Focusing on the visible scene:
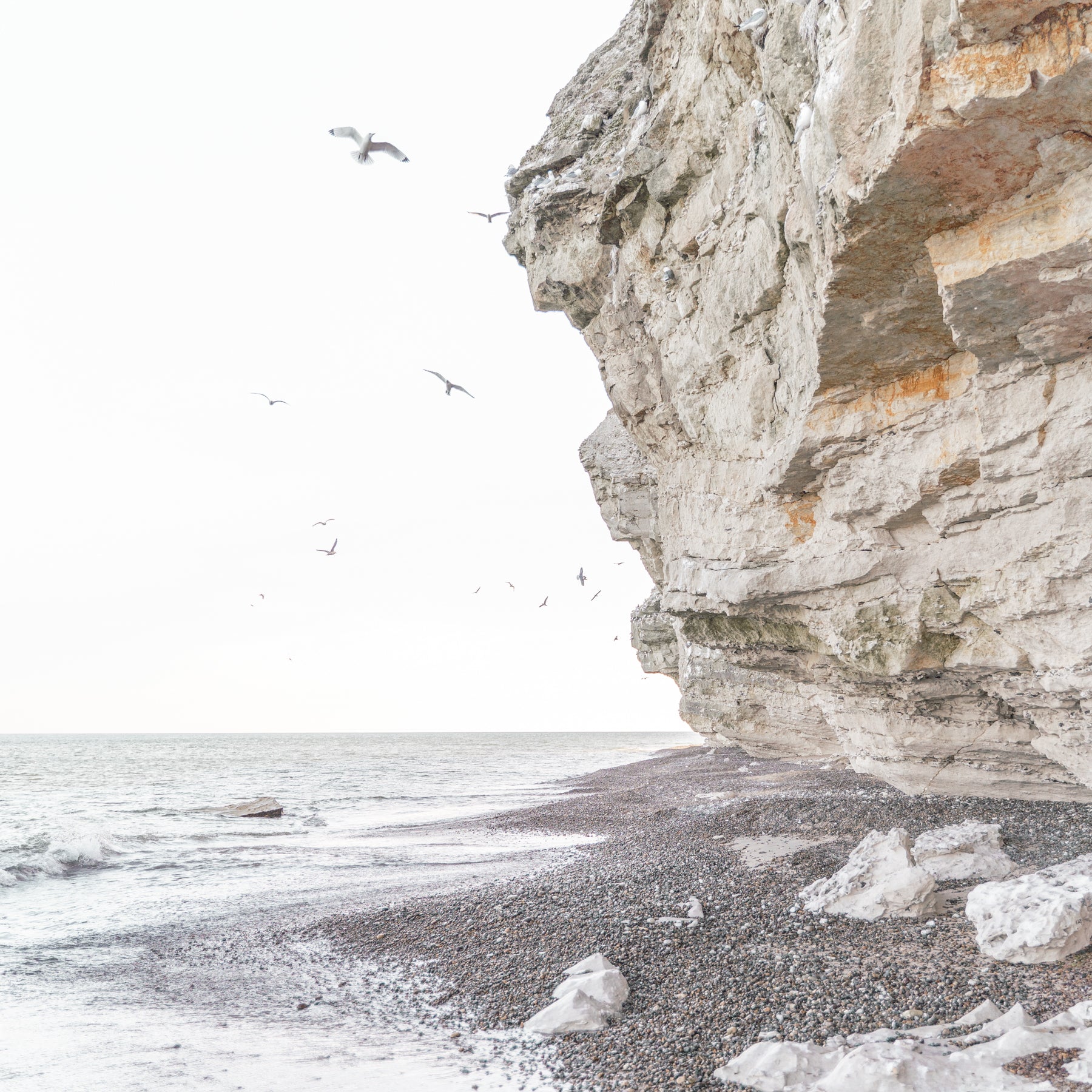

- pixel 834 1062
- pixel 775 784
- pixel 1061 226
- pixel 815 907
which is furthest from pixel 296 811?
pixel 1061 226

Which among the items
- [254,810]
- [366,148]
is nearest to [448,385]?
[366,148]

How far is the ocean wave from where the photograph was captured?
54.5ft

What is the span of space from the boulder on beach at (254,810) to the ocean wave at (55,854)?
7.21 meters

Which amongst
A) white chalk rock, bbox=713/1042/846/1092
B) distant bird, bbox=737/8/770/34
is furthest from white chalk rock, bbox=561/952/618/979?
distant bird, bbox=737/8/770/34

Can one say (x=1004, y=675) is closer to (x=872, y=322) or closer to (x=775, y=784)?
(x=872, y=322)

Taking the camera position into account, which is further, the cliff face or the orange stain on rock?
the orange stain on rock

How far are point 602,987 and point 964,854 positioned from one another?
5.25 m

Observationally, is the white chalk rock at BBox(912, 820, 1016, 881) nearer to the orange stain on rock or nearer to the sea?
the orange stain on rock

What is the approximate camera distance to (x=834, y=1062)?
4.98 m

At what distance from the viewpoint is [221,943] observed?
10641mm

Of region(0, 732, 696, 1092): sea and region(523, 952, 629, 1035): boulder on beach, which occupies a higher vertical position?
region(523, 952, 629, 1035): boulder on beach

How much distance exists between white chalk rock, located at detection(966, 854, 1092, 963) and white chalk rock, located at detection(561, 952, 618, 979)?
3.42 metres

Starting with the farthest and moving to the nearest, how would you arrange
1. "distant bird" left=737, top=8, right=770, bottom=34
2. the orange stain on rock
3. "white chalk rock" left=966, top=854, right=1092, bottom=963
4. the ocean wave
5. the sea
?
1. the ocean wave
2. the orange stain on rock
3. "distant bird" left=737, top=8, right=770, bottom=34
4. the sea
5. "white chalk rock" left=966, top=854, right=1092, bottom=963

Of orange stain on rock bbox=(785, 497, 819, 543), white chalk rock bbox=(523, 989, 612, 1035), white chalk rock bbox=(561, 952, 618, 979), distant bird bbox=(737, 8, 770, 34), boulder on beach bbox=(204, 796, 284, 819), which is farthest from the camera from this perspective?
boulder on beach bbox=(204, 796, 284, 819)
